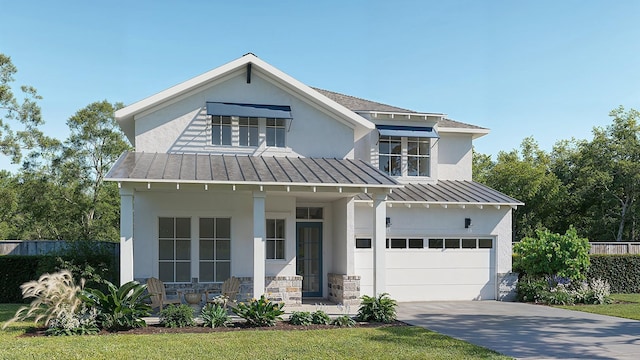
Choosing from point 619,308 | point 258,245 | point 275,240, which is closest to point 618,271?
point 619,308

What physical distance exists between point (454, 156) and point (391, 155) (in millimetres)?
2729

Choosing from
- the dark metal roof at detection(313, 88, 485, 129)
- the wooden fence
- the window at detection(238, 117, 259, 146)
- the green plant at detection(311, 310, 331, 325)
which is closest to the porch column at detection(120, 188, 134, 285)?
the green plant at detection(311, 310, 331, 325)

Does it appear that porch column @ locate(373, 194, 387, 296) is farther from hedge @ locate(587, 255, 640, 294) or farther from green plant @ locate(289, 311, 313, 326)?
hedge @ locate(587, 255, 640, 294)

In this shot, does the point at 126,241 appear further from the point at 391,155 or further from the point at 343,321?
the point at 391,155

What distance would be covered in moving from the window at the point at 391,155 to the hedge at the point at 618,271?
8055 millimetres

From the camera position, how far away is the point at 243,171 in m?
14.9

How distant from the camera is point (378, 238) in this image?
14.8 m

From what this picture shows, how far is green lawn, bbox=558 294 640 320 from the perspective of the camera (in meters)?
15.5

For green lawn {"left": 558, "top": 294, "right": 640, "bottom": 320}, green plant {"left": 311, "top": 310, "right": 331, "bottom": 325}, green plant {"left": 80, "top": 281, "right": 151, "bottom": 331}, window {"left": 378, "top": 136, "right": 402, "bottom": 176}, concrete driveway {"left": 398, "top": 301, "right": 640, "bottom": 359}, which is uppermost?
window {"left": 378, "top": 136, "right": 402, "bottom": 176}

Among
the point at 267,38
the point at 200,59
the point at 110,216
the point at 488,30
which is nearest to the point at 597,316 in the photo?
the point at 488,30

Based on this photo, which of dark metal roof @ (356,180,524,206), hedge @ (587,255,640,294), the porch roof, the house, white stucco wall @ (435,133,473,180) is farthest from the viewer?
hedge @ (587,255,640,294)

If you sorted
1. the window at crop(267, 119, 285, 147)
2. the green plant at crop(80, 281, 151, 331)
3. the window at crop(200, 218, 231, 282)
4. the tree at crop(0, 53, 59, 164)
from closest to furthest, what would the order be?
the green plant at crop(80, 281, 151, 331), the window at crop(200, 218, 231, 282), the window at crop(267, 119, 285, 147), the tree at crop(0, 53, 59, 164)

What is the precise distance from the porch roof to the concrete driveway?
12.1ft

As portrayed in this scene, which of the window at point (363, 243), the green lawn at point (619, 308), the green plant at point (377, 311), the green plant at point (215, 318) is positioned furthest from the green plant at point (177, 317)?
the green lawn at point (619, 308)
